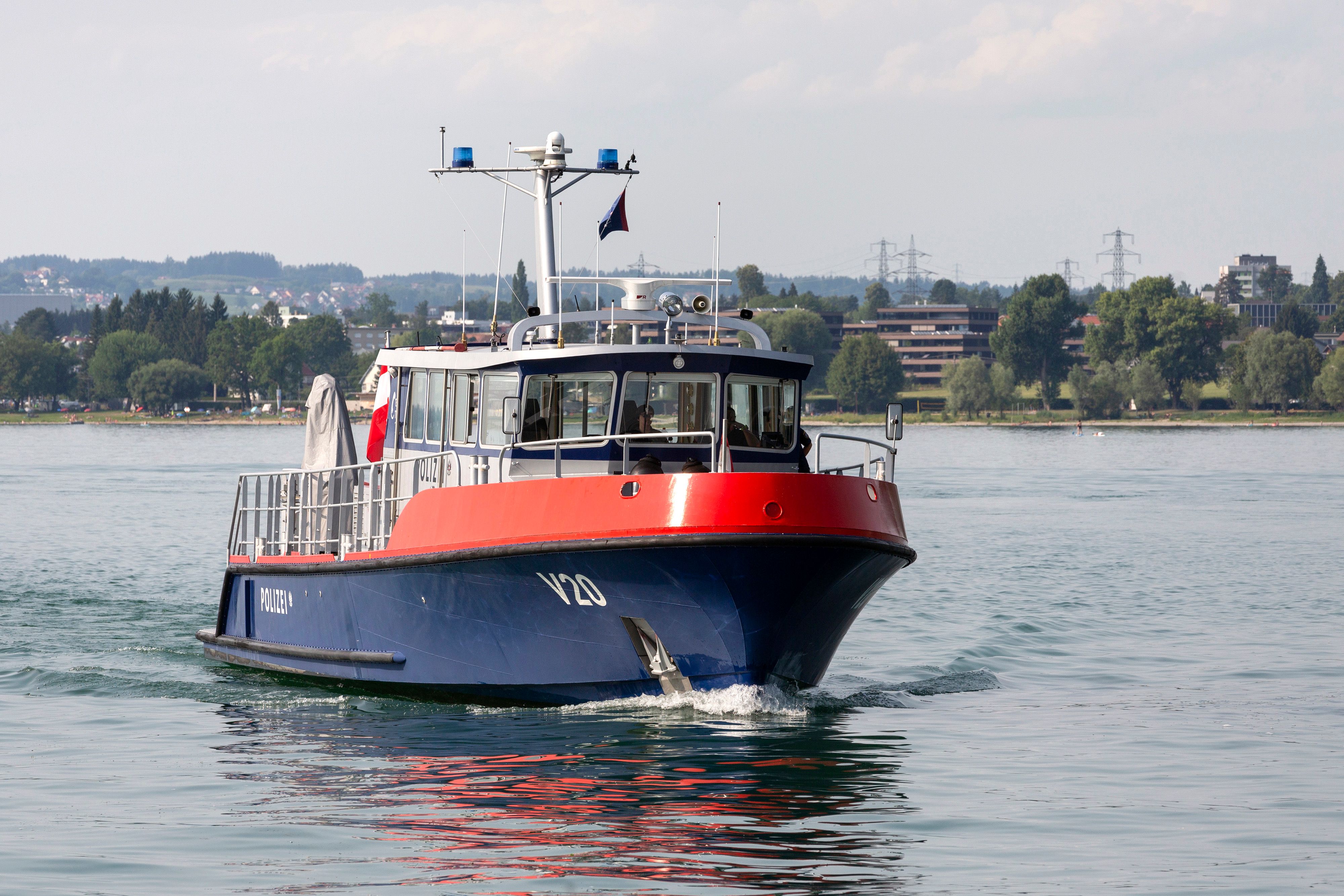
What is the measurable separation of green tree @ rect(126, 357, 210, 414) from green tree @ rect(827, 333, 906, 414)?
69.3 metres

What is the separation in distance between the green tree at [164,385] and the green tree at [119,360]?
426 centimetres

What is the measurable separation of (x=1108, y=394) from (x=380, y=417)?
144559 mm

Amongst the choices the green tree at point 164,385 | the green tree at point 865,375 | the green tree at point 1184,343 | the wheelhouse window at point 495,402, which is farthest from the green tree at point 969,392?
the wheelhouse window at point 495,402

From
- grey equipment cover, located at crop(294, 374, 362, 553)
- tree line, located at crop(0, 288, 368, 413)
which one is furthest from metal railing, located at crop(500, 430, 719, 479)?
tree line, located at crop(0, 288, 368, 413)

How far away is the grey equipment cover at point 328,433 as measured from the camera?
61.9 ft

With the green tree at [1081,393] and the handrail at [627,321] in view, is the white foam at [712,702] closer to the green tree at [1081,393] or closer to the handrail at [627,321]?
the handrail at [627,321]

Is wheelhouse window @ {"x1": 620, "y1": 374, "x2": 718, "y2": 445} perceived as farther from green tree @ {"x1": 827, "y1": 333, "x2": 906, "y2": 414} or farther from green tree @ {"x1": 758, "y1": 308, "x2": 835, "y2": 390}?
green tree @ {"x1": 758, "y1": 308, "x2": 835, "y2": 390}

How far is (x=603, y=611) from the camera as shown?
45.4 ft

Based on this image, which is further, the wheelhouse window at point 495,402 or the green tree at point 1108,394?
the green tree at point 1108,394

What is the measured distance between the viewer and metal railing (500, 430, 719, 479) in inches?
538

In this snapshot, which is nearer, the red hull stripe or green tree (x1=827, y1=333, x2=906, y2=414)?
the red hull stripe

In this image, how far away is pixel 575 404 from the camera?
14.9m

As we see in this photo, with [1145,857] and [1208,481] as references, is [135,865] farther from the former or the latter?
[1208,481]

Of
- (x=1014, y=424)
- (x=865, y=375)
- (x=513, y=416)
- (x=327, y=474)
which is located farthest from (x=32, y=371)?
(x=513, y=416)
